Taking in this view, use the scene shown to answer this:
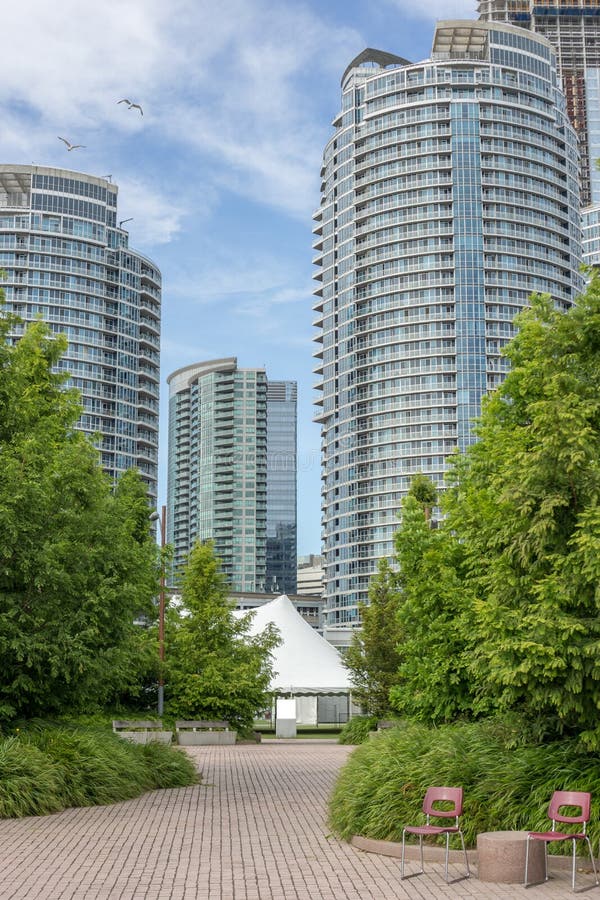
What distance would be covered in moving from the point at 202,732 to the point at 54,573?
20.5m

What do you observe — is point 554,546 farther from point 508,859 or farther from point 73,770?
point 73,770

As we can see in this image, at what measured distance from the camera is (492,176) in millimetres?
121875

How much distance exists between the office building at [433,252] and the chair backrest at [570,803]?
347 ft

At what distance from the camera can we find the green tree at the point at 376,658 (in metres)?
37.6

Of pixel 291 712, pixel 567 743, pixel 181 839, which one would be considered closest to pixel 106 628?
pixel 181 839

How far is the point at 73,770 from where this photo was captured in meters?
16.9

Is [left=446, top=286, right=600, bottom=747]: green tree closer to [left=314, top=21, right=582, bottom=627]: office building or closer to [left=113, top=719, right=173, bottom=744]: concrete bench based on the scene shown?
[left=113, top=719, right=173, bottom=744]: concrete bench

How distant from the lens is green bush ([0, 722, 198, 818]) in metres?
15.5

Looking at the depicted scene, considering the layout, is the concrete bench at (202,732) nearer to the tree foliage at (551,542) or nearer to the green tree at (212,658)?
the green tree at (212,658)

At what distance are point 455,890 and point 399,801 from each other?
2.59 metres

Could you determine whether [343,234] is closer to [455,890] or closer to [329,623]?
[329,623]

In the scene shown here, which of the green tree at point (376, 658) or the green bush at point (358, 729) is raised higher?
the green tree at point (376, 658)

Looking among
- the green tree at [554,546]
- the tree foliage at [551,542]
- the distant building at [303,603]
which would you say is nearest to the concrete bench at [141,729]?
the tree foliage at [551,542]

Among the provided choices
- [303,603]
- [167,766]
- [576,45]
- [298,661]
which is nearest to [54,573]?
[167,766]
